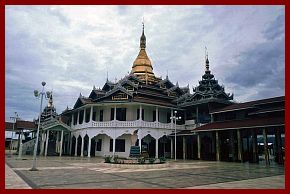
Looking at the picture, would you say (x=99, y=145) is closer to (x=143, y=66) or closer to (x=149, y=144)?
(x=149, y=144)

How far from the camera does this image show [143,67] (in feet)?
132

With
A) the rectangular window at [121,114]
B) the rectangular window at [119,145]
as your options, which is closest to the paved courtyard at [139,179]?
the rectangular window at [119,145]

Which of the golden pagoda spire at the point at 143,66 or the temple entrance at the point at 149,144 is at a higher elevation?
the golden pagoda spire at the point at 143,66

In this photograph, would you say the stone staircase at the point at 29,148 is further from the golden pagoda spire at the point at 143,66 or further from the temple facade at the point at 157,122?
the golden pagoda spire at the point at 143,66

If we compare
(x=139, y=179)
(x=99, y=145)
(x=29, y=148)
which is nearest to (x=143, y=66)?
(x=99, y=145)

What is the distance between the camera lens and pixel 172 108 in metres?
30.7

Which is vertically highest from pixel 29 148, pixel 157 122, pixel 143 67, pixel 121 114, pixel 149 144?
pixel 143 67

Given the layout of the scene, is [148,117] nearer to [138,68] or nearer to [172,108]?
[172,108]

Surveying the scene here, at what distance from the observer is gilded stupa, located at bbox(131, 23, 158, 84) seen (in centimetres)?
3747

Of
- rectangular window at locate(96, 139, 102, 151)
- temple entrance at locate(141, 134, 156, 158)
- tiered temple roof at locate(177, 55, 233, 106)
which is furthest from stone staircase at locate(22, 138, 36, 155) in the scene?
tiered temple roof at locate(177, 55, 233, 106)

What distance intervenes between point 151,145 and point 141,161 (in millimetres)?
13672

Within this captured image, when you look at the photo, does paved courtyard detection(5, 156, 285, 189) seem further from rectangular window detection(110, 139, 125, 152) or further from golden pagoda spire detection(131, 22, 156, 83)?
golden pagoda spire detection(131, 22, 156, 83)

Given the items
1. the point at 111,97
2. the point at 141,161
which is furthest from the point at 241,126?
the point at 111,97

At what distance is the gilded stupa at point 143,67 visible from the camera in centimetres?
3747
